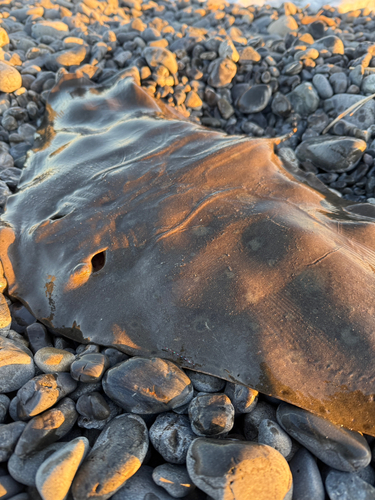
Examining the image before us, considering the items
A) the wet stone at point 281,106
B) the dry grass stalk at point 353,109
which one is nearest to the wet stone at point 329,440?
the dry grass stalk at point 353,109

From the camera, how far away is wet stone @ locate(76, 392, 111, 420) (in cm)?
193

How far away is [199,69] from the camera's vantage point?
199 inches

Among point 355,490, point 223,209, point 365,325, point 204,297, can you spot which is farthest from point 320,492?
point 223,209

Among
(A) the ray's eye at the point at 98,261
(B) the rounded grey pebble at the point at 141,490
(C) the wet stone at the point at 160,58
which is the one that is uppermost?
(C) the wet stone at the point at 160,58

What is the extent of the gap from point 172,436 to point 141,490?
276 millimetres

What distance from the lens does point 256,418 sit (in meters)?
1.95

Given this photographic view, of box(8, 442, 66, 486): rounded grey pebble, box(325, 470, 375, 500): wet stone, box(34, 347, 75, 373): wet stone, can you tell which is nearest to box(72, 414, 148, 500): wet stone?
box(8, 442, 66, 486): rounded grey pebble

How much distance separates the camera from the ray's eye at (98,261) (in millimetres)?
2375

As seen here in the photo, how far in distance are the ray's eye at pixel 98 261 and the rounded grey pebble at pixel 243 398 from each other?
3.76 feet

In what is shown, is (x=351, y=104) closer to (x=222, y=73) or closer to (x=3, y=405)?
(x=222, y=73)

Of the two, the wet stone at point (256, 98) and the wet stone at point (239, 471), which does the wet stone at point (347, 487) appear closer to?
the wet stone at point (239, 471)

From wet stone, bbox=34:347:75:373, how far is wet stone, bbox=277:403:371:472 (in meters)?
1.29

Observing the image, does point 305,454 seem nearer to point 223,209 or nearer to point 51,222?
point 223,209

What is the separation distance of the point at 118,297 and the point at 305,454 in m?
1.33
